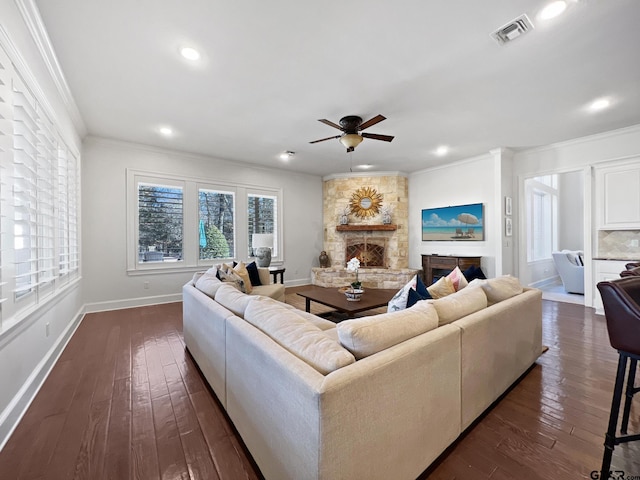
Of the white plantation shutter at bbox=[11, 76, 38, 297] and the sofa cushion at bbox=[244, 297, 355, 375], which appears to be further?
the white plantation shutter at bbox=[11, 76, 38, 297]

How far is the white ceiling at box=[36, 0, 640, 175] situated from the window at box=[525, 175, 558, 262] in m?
2.27

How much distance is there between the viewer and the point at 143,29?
7.14 ft

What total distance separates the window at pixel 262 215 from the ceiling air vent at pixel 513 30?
490 centimetres

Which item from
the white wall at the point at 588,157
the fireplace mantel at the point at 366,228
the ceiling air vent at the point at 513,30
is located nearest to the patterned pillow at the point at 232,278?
the ceiling air vent at the point at 513,30

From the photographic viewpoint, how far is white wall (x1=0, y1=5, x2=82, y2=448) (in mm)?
1738

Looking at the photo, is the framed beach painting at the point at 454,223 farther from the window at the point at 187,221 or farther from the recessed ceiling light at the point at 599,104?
the window at the point at 187,221

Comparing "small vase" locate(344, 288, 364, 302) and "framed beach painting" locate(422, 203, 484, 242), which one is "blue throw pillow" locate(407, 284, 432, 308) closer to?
"small vase" locate(344, 288, 364, 302)

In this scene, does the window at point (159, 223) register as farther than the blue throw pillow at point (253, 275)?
Yes

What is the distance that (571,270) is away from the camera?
5.59 metres

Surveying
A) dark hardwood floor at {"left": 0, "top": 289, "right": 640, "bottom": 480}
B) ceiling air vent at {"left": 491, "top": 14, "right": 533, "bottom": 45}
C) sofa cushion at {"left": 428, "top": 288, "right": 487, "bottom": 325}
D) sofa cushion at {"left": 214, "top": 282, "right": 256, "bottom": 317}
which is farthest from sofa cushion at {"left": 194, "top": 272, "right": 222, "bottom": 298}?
ceiling air vent at {"left": 491, "top": 14, "right": 533, "bottom": 45}

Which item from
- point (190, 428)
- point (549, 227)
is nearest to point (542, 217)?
point (549, 227)

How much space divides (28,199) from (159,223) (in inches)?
116

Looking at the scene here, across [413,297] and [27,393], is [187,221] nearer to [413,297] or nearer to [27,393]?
[27,393]

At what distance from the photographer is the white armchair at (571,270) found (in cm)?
552
